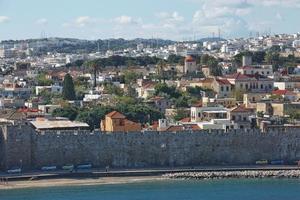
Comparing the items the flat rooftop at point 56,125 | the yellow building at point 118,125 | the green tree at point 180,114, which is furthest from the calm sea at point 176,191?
the green tree at point 180,114

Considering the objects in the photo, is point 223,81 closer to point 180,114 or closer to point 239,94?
point 239,94

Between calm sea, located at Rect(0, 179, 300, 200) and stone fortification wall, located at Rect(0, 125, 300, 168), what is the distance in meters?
2.98

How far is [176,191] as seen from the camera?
106ft

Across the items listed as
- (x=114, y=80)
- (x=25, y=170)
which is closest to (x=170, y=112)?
(x=25, y=170)

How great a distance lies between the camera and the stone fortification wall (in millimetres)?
35875

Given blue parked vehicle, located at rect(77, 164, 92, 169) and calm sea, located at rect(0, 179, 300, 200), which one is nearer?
calm sea, located at rect(0, 179, 300, 200)

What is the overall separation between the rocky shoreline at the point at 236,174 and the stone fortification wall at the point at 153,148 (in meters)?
1.94

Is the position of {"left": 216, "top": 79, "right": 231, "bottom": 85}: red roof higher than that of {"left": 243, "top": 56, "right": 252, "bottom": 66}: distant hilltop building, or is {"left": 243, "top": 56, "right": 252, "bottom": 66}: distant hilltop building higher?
{"left": 243, "top": 56, "right": 252, "bottom": 66}: distant hilltop building

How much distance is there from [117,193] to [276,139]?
841 cm

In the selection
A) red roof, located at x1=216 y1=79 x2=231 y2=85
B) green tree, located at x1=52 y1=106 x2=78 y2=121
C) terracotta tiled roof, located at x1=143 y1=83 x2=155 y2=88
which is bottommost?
green tree, located at x1=52 y1=106 x2=78 y2=121

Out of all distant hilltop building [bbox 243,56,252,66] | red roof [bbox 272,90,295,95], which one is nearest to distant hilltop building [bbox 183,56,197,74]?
distant hilltop building [bbox 243,56,252,66]

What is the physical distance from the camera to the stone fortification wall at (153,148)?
35875mm

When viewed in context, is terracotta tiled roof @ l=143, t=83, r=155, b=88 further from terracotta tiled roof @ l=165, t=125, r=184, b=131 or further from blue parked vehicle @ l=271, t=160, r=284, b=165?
blue parked vehicle @ l=271, t=160, r=284, b=165

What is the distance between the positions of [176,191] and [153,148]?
4819 mm
